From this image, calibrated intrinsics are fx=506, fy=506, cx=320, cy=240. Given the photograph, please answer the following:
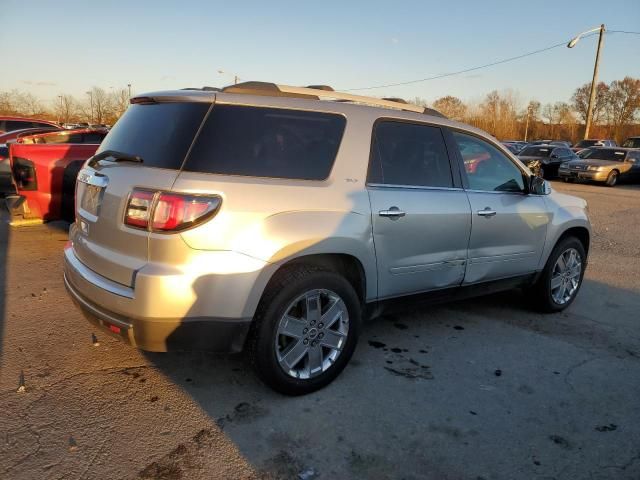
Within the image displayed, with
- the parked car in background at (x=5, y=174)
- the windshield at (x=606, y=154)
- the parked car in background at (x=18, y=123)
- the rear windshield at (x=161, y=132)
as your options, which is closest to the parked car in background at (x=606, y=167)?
the windshield at (x=606, y=154)

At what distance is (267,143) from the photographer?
2.97 m

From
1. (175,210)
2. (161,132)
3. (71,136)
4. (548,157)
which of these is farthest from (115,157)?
(548,157)

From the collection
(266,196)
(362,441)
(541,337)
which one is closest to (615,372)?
(541,337)

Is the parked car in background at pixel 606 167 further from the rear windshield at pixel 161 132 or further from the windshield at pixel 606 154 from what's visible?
the rear windshield at pixel 161 132

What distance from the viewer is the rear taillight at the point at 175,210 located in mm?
2609

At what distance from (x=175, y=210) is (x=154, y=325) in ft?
2.02

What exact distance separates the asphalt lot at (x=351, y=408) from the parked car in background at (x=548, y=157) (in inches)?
787

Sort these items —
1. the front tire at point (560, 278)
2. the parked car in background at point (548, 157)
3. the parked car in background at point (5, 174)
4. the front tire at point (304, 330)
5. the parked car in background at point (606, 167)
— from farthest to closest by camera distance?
1. the parked car in background at point (548, 157)
2. the parked car in background at point (606, 167)
3. the parked car in background at point (5, 174)
4. the front tire at point (560, 278)
5. the front tire at point (304, 330)

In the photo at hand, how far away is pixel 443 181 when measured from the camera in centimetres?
386

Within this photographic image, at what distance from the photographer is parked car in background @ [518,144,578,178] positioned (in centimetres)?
2270

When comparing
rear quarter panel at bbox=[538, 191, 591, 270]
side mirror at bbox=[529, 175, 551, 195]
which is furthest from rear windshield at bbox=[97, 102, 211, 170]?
rear quarter panel at bbox=[538, 191, 591, 270]

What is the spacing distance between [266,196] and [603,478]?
2.25 metres

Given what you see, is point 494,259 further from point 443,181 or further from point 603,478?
point 603,478

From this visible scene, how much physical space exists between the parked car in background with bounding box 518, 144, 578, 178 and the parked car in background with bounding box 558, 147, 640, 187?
39.2 inches
